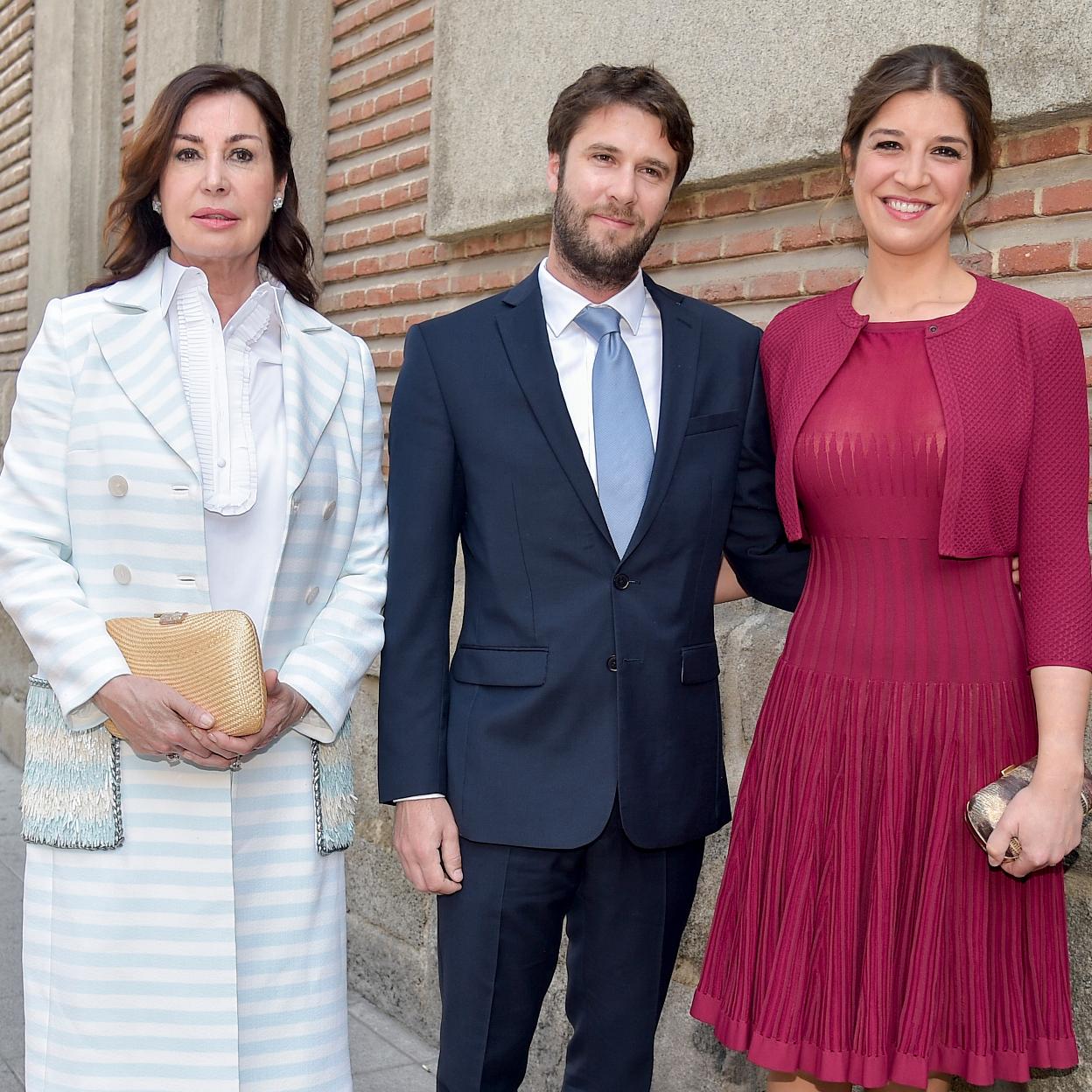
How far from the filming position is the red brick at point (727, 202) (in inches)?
149

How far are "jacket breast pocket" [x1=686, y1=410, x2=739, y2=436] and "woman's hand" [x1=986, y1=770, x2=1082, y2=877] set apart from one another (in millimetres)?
896

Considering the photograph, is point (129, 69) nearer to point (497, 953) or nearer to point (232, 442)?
point (232, 442)

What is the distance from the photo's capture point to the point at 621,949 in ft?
8.81

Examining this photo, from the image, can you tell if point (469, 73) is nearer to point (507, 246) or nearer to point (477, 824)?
point (507, 246)

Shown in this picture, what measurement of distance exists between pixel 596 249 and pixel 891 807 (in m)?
1.20

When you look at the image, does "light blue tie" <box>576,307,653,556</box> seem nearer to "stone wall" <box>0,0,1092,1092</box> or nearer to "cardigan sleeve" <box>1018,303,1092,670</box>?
"cardigan sleeve" <box>1018,303,1092,670</box>

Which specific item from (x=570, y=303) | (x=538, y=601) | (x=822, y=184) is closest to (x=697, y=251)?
(x=822, y=184)

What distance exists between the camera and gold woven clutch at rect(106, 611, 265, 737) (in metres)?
2.34

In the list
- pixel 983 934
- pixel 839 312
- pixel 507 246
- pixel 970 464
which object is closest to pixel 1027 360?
pixel 970 464

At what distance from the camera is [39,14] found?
893 cm

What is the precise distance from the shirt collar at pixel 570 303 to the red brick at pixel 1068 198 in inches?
37.6

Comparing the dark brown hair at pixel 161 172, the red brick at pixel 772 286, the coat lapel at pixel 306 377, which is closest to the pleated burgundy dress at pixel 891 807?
the coat lapel at pixel 306 377

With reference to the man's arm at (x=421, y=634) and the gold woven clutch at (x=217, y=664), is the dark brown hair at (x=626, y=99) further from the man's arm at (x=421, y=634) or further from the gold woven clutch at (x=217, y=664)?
the gold woven clutch at (x=217, y=664)

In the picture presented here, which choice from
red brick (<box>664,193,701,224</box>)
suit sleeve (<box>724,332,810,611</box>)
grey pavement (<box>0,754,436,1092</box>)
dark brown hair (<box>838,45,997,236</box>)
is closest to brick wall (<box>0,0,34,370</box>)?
grey pavement (<box>0,754,436,1092</box>)
